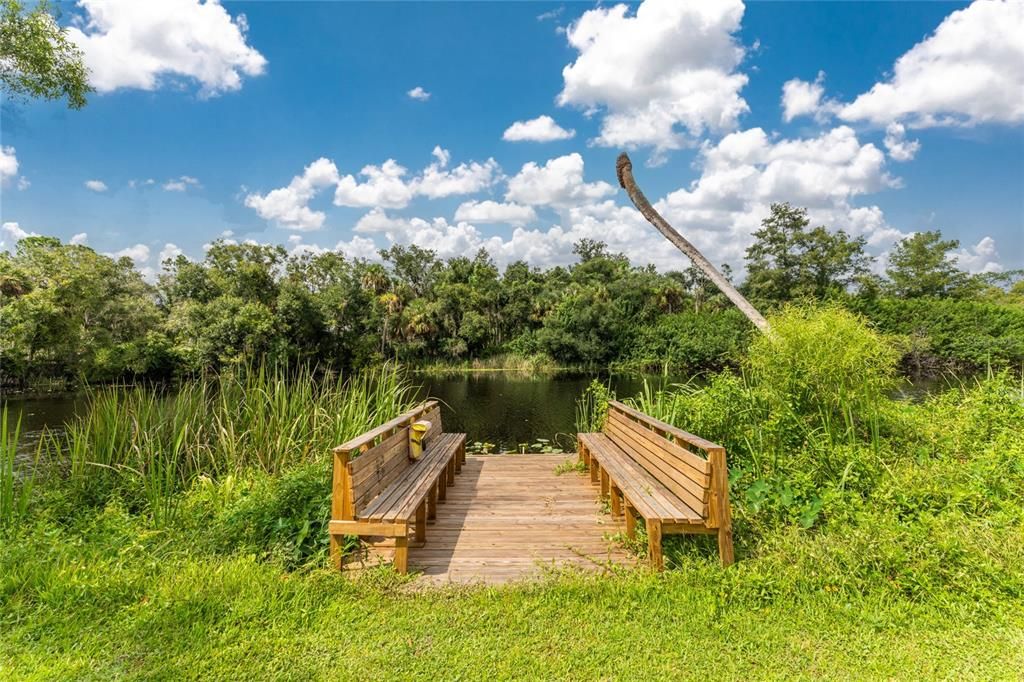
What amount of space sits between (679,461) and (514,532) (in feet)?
4.49

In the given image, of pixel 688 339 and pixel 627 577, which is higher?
pixel 688 339

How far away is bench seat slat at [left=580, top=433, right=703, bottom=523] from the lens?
2.81 metres

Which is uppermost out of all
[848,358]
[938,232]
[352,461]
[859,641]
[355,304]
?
[938,232]

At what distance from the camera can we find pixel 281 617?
2.29 meters

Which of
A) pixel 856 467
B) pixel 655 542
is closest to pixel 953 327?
pixel 856 467

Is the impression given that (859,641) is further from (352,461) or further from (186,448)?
(186,448)

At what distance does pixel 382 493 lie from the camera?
326cm

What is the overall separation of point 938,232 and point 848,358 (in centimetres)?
4171

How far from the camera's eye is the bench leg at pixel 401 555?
9.14 feet

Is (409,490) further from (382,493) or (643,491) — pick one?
(643,491)

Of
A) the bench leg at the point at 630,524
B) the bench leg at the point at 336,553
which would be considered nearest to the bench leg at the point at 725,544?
the bench leg at the point at 630,524

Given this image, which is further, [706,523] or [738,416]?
[738,416]

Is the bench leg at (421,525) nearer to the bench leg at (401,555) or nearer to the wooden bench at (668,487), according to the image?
the bench leg at (401,555)

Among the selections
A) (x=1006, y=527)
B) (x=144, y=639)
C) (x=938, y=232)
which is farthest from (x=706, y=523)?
(x=938, y=232)
